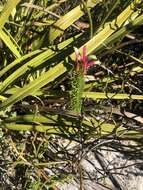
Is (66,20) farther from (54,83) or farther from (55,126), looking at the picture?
(55,126)

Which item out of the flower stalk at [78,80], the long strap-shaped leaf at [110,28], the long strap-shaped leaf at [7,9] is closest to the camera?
the flower stalk at [78,80]

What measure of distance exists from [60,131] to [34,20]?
414mm

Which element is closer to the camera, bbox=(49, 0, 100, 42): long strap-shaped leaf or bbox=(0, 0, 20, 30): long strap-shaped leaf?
bbox=(0, 0, 20, 30): long strap-shaped leaf

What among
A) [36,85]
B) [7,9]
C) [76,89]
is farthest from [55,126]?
[7,9]

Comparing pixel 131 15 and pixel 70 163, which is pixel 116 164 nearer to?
pixel 70 163

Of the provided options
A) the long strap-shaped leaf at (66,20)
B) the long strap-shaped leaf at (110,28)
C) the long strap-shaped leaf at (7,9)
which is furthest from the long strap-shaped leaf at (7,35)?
the long strap-shaped leaf at (110,28)

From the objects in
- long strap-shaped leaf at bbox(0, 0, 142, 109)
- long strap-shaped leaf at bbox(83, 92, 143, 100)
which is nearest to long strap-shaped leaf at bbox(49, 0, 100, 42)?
long strap-shaped leaf at bbox(0, 0, 142, 109)

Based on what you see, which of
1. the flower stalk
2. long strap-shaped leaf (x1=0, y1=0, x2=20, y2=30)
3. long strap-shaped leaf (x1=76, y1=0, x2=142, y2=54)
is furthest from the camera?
long strap-shaped leaf (x1=76, y1=0, x2=142, y2=54)

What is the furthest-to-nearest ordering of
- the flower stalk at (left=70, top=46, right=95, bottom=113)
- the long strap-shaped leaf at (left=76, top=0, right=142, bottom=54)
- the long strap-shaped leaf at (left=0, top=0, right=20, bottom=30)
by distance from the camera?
the long strap-shaped leaf at (left=76, top=0, right=142, bottom=54)
the long strap-shaped leaf at (left=0, top=0, right=20, bottom=30)
the flower stalk at (left=70, top=46, right=95, bottom=113)

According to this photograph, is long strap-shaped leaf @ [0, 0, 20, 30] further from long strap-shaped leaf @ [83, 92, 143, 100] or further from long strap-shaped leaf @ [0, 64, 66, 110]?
long strap-shaped leaf @ [83, 92, 143, 100]

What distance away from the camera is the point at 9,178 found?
4.67 feet

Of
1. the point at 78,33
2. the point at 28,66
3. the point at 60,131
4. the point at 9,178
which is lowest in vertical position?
the point at 9,178

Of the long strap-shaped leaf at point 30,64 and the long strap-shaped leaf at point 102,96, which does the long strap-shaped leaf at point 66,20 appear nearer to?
the long strap-shaped leaf at point 30,64

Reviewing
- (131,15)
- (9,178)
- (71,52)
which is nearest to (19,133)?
(9,178)
